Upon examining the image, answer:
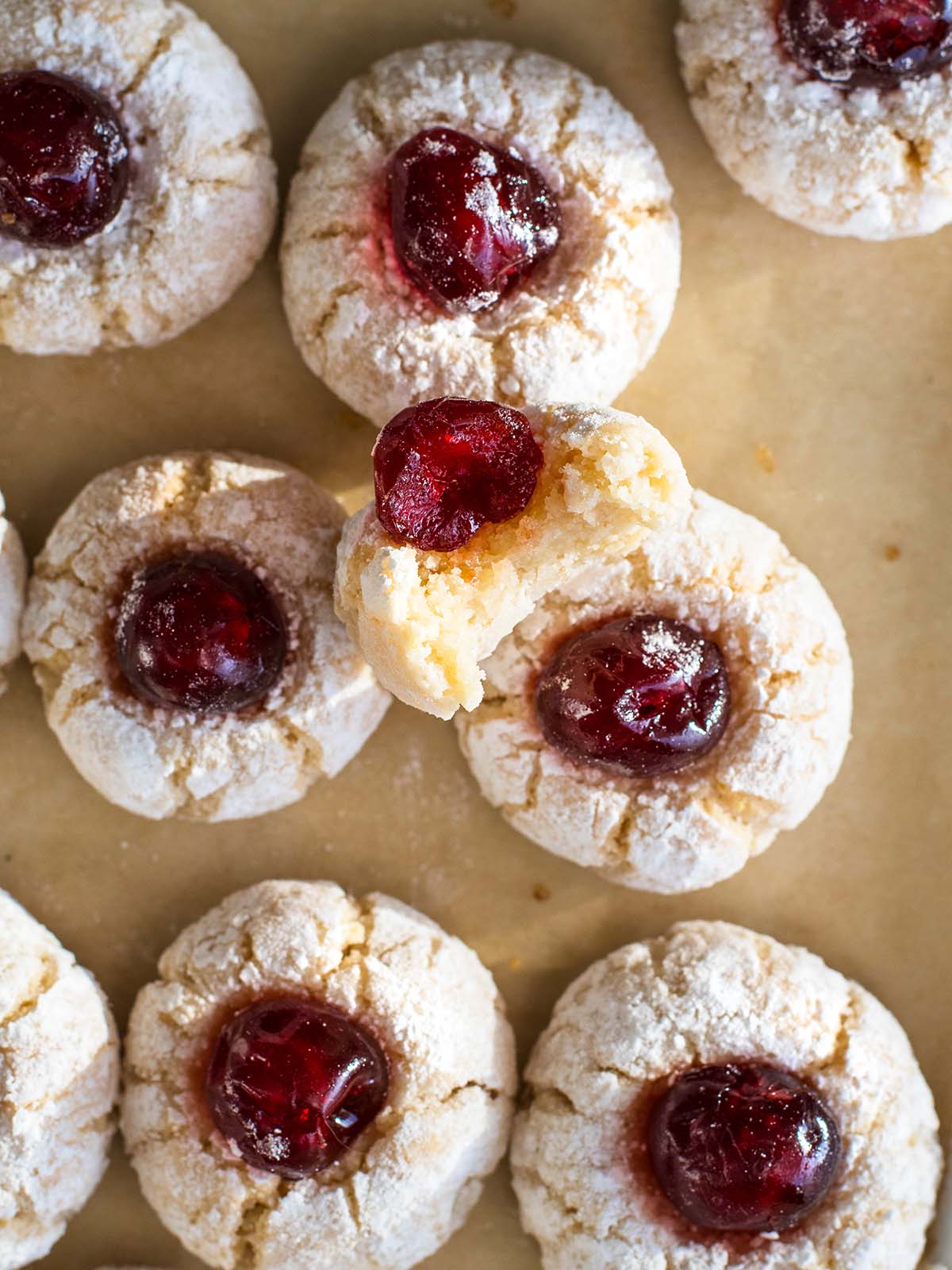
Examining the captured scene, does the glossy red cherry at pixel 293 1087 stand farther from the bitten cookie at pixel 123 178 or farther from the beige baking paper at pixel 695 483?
the bitten cookie at pixel 123 178

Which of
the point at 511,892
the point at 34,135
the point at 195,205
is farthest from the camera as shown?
the point at 511,892

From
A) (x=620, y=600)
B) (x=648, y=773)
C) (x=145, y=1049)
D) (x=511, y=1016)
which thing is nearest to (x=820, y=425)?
(x=620, y=600)

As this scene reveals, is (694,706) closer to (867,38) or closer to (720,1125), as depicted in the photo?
(720,1125)

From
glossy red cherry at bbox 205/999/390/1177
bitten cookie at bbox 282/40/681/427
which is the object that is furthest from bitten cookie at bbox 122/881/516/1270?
bitten cookie at bbox 282/40/681/427

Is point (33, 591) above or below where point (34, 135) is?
below

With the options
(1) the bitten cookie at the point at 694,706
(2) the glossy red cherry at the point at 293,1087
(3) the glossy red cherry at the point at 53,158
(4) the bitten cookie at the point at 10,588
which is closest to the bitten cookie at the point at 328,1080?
(2) the glossy red cherry at the point at 293,1087

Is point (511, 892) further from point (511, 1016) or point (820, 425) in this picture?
point (820, 425)
